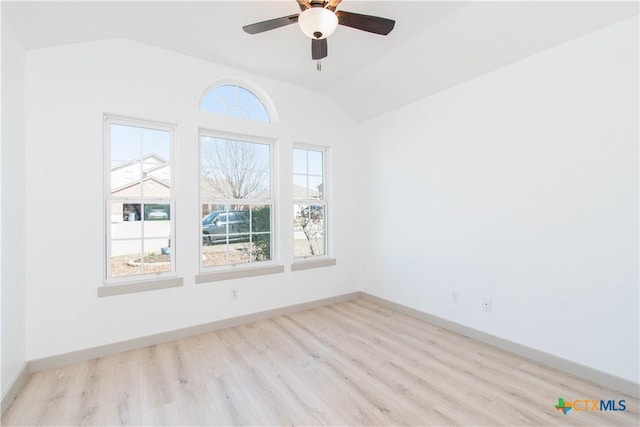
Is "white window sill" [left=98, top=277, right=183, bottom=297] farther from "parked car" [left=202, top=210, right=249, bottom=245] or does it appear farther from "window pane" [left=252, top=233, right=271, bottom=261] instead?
"window pane" [left=252, top=233, right=271, bottom=261]

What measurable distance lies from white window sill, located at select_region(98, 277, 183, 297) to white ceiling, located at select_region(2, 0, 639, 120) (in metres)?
2.12

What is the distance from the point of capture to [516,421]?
1.83 meters

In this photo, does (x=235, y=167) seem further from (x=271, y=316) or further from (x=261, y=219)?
(x=271, y=316)

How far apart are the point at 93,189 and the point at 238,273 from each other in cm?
162

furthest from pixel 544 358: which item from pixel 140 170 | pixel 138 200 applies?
pixel 140 170

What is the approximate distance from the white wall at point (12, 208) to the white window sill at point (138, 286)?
54 cm

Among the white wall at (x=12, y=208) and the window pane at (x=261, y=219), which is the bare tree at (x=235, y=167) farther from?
the white wall at (x=12, y=208)

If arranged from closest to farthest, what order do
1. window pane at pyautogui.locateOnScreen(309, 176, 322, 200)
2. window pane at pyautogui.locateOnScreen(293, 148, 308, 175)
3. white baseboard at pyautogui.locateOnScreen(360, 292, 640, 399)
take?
white baseboard at pyautogui.locateOnScreen(360, 292, 640, 399) < window pane at pyautogui.locateOnScreen(293, 148, 308, 175) < window pane at pyautogui.locateOnScreen(309, 176, 322, 200)

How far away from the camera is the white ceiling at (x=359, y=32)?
7.29 feet

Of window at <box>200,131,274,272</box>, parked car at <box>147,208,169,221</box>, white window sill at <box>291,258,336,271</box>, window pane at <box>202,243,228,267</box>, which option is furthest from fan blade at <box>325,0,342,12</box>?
white window sill at <box>291,258,336,271</box>

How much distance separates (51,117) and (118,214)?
3.13ft

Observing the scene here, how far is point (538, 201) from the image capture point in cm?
258

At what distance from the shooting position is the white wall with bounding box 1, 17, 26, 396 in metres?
2.05

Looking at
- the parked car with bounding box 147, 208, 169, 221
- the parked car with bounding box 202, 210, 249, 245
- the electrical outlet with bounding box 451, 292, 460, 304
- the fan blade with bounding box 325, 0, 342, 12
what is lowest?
the electrical outlet with bounding box 451, 292, 460, 304
